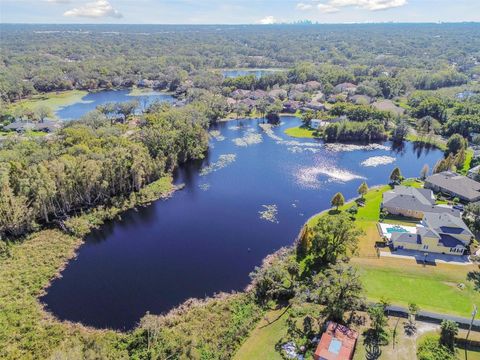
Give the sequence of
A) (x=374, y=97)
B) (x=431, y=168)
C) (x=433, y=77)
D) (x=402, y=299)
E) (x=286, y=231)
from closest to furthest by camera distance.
Answer: (x=402, y=299), (x=286, y=231), (x=431, y=168), (x=374, y=97), (x=433, y=77)

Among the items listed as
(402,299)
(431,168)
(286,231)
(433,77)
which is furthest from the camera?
(433,77)

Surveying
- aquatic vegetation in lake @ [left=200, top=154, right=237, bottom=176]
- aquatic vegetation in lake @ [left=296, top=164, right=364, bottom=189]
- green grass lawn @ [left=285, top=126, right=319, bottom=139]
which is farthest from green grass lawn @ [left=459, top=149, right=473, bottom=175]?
aquatic vegetation in lake @ [left=200, top=154, right=237, bottom=176]

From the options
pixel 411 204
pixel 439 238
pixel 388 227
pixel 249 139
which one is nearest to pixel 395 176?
pixel 411 204

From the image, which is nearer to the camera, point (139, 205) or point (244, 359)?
point (244, 359)

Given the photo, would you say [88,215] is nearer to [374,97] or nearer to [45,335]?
[45,335]

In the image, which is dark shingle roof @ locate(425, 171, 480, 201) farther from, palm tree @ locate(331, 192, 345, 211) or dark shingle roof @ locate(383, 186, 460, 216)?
palm tree @ locate(331, 192, 345, 211)

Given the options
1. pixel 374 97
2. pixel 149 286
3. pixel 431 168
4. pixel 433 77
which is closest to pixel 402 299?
pixel 149 286

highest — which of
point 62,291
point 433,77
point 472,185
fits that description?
point 433,77
